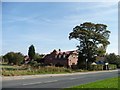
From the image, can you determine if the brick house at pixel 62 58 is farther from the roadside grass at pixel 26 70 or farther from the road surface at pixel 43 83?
the road surface at pixel 43 83

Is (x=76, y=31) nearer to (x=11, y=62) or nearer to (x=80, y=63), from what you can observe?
(x=80, y=63)

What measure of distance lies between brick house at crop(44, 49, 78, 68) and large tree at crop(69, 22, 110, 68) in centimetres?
1258

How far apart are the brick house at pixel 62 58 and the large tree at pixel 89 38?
1258cm

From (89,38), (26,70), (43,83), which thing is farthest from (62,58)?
(43,83)

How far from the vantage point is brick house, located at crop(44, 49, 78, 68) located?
297ft

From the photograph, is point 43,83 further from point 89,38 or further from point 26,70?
point 89,38

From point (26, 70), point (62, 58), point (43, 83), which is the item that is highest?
point (62, 58)

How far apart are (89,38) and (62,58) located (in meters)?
19.1

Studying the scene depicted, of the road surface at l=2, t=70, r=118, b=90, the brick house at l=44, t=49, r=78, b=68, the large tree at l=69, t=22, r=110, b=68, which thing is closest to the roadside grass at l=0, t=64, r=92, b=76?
the road surface at l=2, t=70, r=118, b=90

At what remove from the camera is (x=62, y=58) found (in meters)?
93.0

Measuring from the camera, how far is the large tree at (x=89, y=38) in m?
75.5

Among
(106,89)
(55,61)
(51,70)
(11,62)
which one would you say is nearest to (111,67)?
(55,61)

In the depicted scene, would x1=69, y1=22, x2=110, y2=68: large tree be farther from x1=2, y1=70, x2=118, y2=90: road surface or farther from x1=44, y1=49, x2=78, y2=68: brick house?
x1=2, y1=70, x2=118, y2=90: road surface

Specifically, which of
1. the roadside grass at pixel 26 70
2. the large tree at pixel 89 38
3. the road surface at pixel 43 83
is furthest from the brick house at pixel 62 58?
the road surface at pixel 43 83
